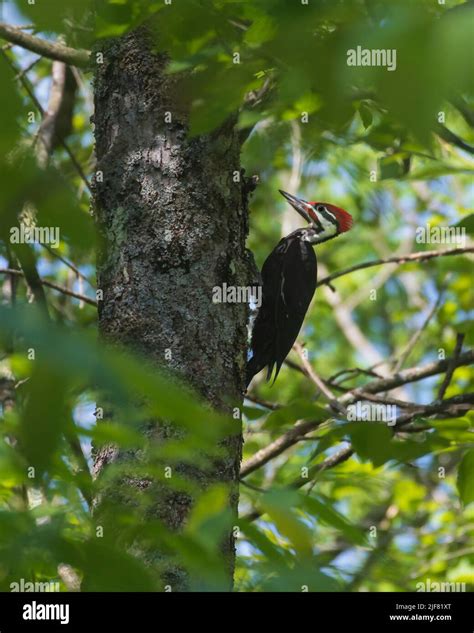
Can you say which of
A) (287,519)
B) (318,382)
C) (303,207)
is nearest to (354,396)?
(318,382)

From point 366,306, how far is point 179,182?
346 inches

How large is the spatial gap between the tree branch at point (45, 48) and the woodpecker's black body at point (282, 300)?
1.75 m

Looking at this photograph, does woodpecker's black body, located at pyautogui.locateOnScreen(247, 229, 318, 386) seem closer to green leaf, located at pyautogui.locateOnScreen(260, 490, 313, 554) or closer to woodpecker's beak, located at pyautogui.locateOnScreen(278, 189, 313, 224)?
woodpecker's beak, located at pyautogui.locateOnScreen(278, 189, 313, 224)

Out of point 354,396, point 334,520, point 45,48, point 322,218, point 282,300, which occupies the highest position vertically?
point 45,48

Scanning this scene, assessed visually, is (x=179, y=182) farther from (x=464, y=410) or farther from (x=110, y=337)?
(x=464, y=410)

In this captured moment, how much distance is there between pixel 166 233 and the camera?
2.36 metres

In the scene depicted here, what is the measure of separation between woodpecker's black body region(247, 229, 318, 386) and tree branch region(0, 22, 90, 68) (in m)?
1.75

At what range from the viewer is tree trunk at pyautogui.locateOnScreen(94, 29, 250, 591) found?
225cm

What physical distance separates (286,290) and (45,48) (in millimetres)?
1996

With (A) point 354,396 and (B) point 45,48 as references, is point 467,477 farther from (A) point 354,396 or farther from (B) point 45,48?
(B) point 45,48

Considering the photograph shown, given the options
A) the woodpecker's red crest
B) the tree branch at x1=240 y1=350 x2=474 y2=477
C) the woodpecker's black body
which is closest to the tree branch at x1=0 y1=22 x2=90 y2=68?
the tree branch at x1=240 y1=350 x2=474 y2=477

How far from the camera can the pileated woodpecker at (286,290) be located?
14.6 ft

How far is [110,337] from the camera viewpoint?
2.31 meters
